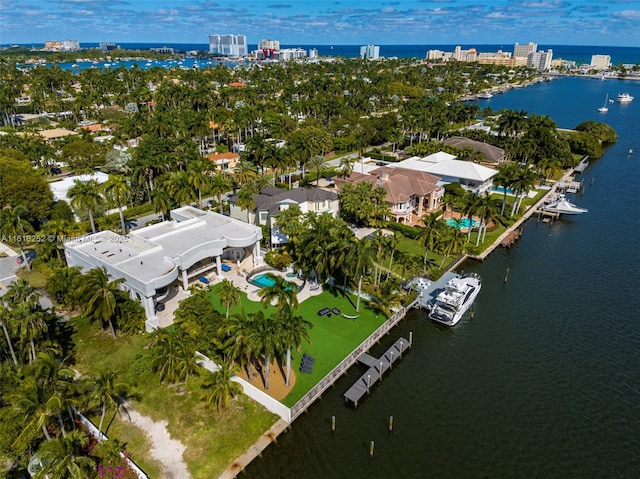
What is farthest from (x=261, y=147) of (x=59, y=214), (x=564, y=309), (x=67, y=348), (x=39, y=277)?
(x=564, y=309)

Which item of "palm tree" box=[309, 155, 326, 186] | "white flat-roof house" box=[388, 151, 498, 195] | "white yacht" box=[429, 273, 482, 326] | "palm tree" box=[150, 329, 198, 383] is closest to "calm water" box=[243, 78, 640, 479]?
"white yacht" box=[429, 273, 482, 326]

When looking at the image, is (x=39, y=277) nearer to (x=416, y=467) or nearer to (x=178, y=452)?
(x=178, y=452)

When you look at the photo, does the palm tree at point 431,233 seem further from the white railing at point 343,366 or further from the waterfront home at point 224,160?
the waterfront home at point 224,160

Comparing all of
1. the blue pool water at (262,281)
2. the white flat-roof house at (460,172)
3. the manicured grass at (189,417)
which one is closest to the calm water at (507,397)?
the manicured grass at (189,417)

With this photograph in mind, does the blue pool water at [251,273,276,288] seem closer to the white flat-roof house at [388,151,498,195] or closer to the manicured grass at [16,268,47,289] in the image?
the manicured grass at [16,268,47,289]

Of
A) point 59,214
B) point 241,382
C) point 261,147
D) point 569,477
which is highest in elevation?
point 261,147

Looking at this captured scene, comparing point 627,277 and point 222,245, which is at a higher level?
point 222,245
